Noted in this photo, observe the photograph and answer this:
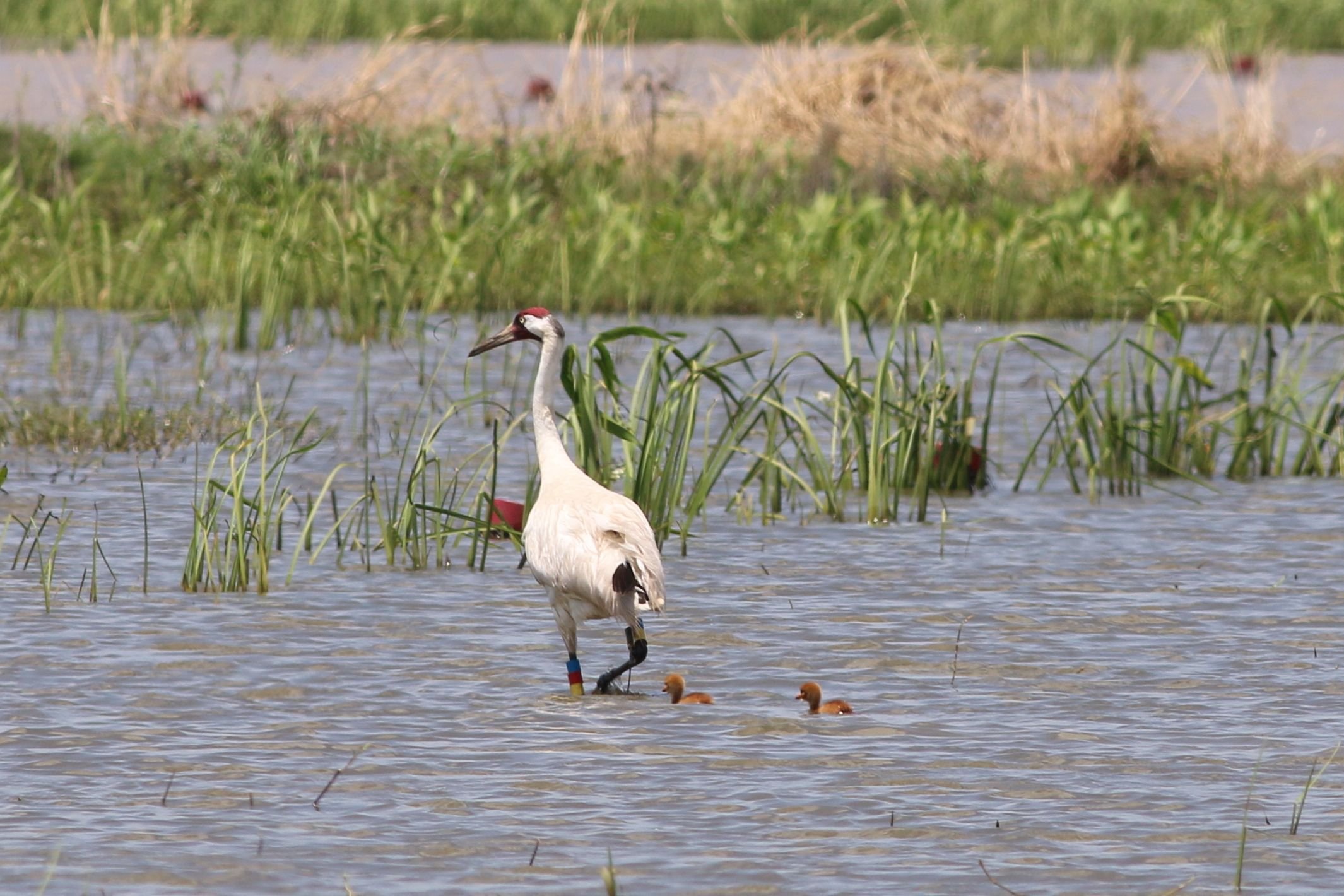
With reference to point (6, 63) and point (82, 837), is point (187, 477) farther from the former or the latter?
point (6, 63)

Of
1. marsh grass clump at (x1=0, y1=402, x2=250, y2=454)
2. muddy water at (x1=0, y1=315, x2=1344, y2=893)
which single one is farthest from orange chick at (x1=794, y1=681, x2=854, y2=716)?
marsh grass clump at (x1=0, y1=402, x2=250, y2=454)

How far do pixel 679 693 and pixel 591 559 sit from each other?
0.44 meters

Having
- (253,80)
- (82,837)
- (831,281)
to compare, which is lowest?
(82,837)

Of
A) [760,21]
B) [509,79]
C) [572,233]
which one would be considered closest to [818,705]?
[572,233]

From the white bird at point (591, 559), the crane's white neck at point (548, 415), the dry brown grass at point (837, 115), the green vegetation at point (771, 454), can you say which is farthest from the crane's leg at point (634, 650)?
the dry brown grass at point (837, 115)

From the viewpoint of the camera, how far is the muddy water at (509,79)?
17922mm

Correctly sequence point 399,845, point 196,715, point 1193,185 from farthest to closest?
point 1193,185 < point 196,715 < point 399,845

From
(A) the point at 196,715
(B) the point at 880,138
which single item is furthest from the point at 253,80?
(A) the point at 196,715

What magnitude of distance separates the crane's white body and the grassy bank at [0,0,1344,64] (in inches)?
732

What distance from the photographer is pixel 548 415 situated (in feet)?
22.0

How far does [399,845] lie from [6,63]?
73.9 ft

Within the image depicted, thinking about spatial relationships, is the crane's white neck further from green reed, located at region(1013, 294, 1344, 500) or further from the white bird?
green reed, located at region(1013, 294, 1344, 500)

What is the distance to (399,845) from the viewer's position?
480 cm

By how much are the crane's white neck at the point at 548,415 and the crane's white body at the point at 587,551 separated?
0.06m
